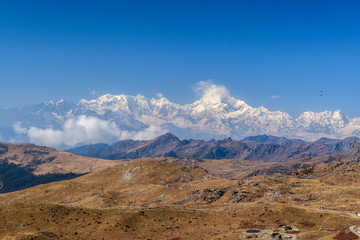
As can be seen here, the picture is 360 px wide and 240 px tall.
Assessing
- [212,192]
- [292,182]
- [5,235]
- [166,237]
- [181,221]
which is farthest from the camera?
[292,182]

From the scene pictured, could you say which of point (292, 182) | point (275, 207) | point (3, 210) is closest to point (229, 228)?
point (275, 207)

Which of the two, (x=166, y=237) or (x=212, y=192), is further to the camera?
(x=212, y=192)

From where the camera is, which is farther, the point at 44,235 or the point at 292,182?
the point at 292,182

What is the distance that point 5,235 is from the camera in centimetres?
6688

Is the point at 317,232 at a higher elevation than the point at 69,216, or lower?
lower

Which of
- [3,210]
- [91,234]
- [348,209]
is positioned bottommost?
[348,209]

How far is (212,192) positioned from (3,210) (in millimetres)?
90826

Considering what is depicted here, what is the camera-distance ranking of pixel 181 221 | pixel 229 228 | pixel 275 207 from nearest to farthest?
pixel 229 228, pixel 181 221, pixel 275 207

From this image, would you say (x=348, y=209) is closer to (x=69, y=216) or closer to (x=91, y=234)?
(x=91, y=234)

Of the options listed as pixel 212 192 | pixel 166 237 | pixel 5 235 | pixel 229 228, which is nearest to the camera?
pixel 5 235

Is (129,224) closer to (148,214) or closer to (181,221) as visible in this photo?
(148,214)

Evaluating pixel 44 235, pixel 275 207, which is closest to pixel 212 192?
pixel 275 207

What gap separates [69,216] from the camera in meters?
83.3

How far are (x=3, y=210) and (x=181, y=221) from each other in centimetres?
5237
